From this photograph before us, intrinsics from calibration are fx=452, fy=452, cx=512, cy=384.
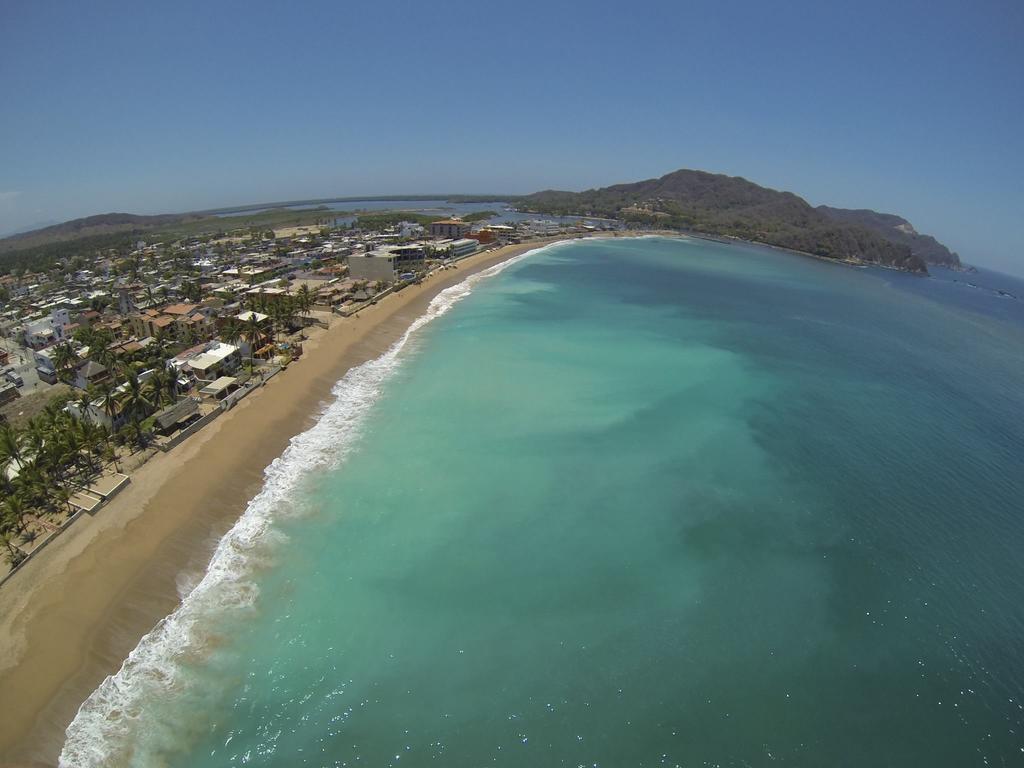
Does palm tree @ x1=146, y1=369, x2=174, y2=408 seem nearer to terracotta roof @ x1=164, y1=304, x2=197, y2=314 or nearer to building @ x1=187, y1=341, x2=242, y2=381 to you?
A: building @ x1=187, y1=341, x2=242, y2=381

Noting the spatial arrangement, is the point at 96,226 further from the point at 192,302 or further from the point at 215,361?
the point at 215,361

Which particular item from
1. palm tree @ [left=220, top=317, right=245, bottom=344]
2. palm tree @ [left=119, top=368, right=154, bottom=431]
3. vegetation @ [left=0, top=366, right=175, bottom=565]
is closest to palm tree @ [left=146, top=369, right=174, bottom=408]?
vegetation @ [left=0, top=366, right=175, bottom=565]

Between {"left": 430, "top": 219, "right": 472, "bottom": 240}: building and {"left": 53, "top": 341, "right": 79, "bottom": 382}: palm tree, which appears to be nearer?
{"left": 53, "top": 341, "right": 79, "bottom": 382}: palm tree

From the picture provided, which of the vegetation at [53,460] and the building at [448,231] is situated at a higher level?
the building at [448,231]

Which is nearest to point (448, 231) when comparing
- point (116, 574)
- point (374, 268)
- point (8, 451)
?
point (374, 268)

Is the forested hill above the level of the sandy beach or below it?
above

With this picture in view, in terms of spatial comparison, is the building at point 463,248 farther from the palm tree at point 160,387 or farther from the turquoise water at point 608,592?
the palm tree at point 160,387

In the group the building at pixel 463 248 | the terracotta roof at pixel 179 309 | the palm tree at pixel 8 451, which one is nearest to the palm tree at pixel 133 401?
the palm tree at pixel 8 451
